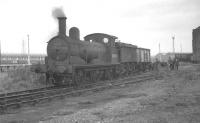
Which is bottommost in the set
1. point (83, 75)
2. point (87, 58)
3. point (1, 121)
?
point (1, 121)

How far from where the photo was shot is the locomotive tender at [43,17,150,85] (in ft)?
52.0

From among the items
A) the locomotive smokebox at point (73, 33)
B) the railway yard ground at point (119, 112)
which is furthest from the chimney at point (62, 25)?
the railway yard ground at point (119, 112)

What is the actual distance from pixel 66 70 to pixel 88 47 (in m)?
3.54

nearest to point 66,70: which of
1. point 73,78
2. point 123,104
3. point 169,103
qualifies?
point 73,78

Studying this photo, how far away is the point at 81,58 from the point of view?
17500 millimetres

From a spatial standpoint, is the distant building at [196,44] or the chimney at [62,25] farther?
the distant building at [196,44]

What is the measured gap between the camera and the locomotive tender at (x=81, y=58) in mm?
15844

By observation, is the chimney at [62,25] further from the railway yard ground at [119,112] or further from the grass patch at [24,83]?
the railway yard ground at [119,112]

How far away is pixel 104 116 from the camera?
7922mm

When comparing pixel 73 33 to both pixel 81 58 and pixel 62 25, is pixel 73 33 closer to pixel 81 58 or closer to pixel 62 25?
pixel 62 25

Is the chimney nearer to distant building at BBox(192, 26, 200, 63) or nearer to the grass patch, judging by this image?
the grass patch

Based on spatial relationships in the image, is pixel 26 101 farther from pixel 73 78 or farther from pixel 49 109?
pixel 73 78

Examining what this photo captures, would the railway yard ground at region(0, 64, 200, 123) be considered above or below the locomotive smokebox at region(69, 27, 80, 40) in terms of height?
below

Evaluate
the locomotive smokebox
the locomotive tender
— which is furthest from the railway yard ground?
the locomotive smokebox
